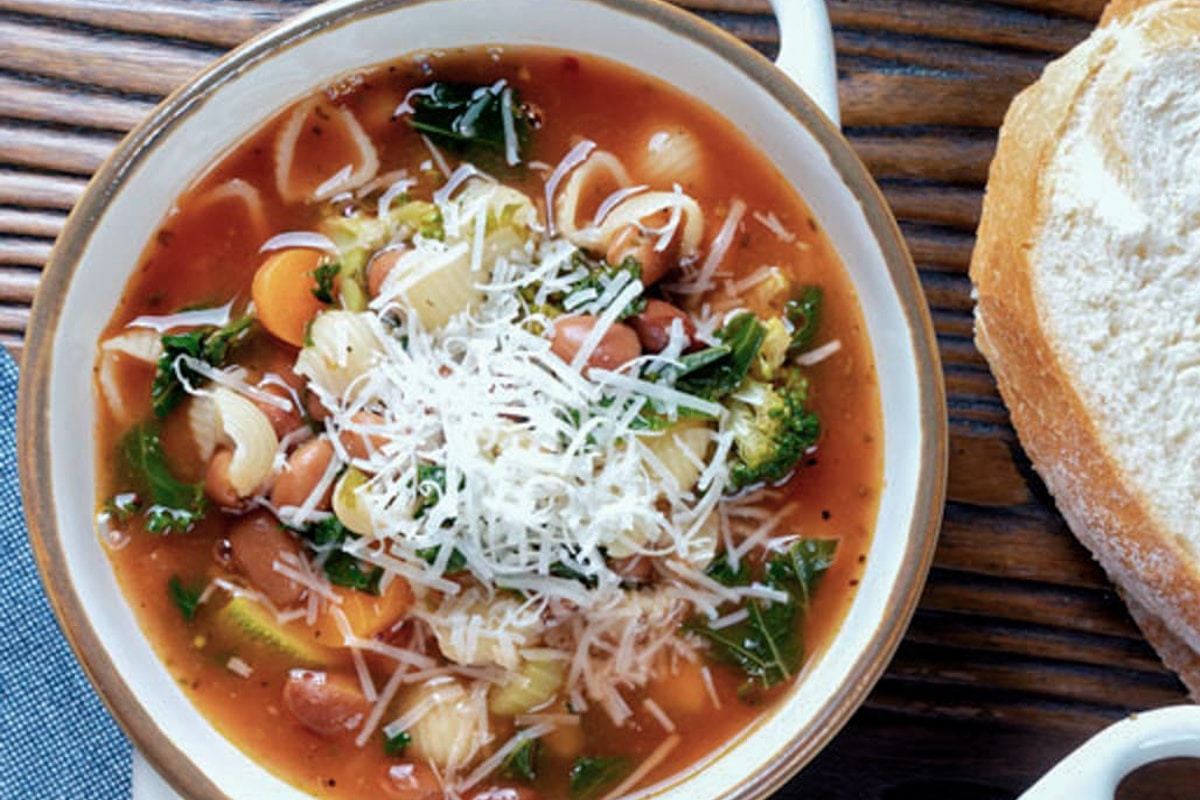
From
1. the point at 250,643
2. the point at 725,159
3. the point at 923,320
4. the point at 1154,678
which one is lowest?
the point at 1154,678

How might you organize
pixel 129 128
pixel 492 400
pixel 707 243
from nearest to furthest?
pixel 492 400
pixel 707 243
pixel 129 128

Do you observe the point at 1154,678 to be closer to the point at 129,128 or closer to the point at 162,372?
the point at 162,372

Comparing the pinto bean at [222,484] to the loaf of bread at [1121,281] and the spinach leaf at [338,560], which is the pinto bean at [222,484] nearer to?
the spinach leaf at [338,560]

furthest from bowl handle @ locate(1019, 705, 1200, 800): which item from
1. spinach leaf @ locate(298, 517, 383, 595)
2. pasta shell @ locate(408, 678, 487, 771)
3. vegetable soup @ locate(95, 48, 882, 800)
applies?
spinach leaf @ locate(298, 517, 383, 595)

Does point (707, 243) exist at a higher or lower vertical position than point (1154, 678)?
higher

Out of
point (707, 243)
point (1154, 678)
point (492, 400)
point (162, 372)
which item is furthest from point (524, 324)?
point (1154, 678)

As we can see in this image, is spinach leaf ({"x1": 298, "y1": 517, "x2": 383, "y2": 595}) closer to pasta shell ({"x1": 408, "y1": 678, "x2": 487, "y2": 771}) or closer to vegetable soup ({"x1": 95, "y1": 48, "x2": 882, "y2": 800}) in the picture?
vegetable soup ({"x1": 95, "y1": 48, "x2": 882, "y2": 800})
